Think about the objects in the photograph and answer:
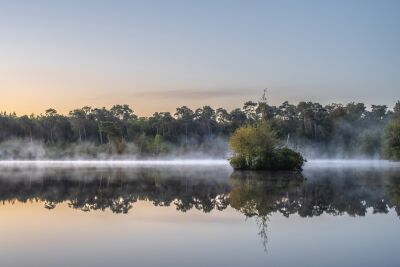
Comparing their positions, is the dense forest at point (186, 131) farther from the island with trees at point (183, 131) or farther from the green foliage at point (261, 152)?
the green foliage at point (261, 152)

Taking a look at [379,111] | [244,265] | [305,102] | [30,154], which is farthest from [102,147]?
[244,265]

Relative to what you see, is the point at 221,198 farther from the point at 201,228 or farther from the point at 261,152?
the point at 261,152

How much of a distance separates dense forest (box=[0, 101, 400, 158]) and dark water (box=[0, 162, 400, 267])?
222ft

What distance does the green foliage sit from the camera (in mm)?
42625

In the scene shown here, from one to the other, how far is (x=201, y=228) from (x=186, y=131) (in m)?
96.0

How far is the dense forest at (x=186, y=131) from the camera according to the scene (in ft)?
292

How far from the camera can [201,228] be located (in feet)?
41.0

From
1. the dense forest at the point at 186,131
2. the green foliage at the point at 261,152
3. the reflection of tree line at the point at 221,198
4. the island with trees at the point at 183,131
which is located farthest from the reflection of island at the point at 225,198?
the dense forest at the point at 186,131

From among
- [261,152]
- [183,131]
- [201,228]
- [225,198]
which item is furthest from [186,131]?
[201,228]

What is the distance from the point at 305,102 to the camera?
108250mm

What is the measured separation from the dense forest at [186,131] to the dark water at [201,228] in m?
67.6

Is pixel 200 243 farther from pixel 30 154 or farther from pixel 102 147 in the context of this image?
pixel 30 154

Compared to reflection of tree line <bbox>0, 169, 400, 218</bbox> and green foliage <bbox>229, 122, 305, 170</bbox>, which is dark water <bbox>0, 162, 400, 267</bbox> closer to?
reflection of tree line <bbox>0, 169, 400, 218</bbox>

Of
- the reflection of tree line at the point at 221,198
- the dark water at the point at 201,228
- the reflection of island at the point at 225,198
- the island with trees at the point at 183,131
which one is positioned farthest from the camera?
the island with trees at the point at 183,131
